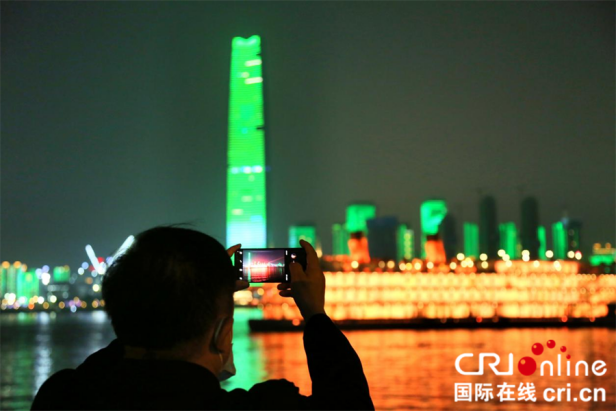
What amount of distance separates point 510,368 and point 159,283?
93.3 ft

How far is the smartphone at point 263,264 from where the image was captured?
163 centimetres

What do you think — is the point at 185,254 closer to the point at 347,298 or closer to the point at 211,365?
the point at 211,365

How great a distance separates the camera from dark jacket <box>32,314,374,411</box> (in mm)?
1155

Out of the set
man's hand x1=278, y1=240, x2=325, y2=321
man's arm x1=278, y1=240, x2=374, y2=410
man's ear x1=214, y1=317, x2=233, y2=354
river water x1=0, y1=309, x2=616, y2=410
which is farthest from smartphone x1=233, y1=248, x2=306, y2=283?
river water x1=0, y1=309, x2=616, y2=410

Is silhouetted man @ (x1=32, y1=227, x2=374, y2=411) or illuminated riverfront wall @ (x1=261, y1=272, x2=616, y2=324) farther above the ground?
silhouetted man @ (x1=32, y1=227, x2=374, y2=411)

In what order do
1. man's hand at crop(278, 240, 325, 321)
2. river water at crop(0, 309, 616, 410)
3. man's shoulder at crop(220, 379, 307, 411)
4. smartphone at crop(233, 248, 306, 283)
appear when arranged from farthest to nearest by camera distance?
1. river water at crop(0, 309, 616, 410)
2. smartphone at crop(233, 248, 306, 283)
3. man's hand at crop(278, 240, 325, 321)
4. man's shoulder at crop(220, 379, 307, 411)

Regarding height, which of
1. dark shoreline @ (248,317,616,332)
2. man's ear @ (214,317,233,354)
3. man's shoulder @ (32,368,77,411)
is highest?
man's ear @ (214,317,233,354)

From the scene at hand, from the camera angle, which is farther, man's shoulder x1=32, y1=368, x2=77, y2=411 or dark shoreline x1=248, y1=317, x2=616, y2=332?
dark shoreline x1=248, y1=317, x2=616, y2=332

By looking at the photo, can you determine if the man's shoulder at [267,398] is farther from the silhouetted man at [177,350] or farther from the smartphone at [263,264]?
the smartphone at [263,264]

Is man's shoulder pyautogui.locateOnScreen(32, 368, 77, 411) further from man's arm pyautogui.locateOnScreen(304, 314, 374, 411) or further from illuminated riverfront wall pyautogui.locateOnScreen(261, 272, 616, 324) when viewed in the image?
illuminated riverfront wall pyautogui.locateOnScreen(261, 272, 616, 324)

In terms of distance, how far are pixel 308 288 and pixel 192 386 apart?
30 cm

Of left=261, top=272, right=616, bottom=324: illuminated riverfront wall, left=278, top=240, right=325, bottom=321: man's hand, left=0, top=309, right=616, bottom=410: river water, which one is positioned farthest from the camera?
left=261, top=272, right=616, bottom=324: illuminated riverfront wall

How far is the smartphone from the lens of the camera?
5.35 ft

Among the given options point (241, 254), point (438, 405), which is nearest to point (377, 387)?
point (438, 405)
